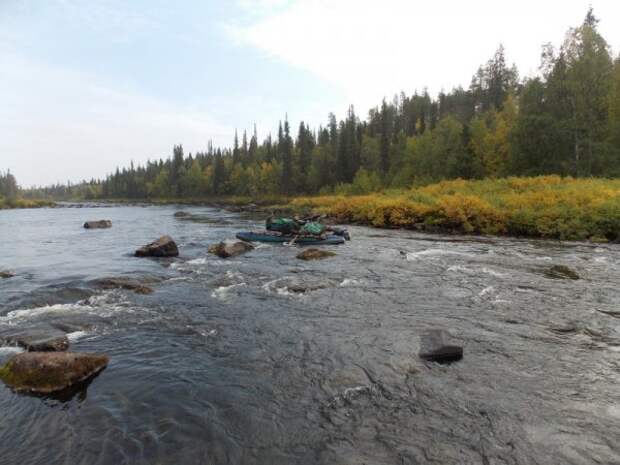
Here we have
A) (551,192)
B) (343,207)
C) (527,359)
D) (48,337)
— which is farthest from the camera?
(343,207)

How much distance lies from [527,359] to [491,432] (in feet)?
9.12

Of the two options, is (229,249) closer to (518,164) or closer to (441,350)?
(441,350)

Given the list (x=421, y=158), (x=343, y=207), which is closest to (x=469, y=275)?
(x=343, y=207)

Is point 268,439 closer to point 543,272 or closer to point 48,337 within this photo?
point 48,337

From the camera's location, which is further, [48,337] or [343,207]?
[343,207]

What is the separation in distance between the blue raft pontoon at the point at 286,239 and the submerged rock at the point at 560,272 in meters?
10.7

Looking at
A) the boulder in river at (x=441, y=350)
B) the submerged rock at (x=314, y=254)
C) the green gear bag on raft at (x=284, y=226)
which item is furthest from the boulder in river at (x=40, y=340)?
the green gear bag on raft at (x=284, y=226)

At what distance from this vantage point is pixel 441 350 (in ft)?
24.5

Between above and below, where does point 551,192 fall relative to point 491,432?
above

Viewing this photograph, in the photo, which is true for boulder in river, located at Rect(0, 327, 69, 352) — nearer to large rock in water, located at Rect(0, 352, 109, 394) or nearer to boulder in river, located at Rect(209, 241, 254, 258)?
large rock in water, located at Rect(0, 352, 109, 394)

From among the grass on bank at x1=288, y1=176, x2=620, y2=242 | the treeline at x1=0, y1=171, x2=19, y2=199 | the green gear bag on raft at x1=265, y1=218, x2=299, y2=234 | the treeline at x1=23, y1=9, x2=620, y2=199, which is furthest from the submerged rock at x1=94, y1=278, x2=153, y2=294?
the treeline at x1=0, y1=171, x2=19, y2=199

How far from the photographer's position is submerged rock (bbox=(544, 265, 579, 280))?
1330 cm

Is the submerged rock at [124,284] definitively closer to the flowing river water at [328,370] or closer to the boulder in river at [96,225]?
the flowing river water at [328,370]

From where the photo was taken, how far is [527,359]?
744 centimetres
